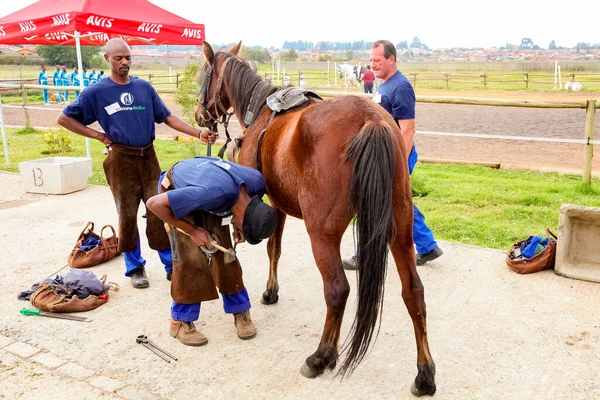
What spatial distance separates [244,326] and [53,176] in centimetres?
525

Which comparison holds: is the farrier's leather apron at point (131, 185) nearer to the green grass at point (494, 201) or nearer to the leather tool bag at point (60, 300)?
the leather tool bag at point (60, 300)

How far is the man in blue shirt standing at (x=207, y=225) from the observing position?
2973mm

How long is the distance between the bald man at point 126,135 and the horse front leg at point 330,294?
6.06 ft

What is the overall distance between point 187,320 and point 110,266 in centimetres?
187

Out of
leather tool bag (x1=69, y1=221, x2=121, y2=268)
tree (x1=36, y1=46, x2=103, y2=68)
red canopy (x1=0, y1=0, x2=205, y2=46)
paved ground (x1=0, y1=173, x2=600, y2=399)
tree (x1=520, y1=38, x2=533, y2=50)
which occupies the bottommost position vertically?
paved ground (x1=0, y1=173, x2=600, y2=399)

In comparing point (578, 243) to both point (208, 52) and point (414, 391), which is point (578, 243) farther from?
point (208, 52)

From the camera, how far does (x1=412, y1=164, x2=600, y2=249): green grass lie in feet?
18.9

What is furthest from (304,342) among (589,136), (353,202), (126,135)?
(589,136)

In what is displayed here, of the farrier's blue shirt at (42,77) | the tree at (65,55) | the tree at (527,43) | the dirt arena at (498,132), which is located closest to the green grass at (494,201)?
the dirt arena at (498,132)

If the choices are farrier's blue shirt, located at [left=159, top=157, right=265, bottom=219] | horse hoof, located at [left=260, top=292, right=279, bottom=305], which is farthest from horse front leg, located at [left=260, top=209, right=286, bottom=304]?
farrier's blue shirt, located at [left=159, top=157, right=265, bottom=219]

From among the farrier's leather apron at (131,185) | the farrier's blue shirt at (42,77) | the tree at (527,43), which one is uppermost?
the tree at (527,43)

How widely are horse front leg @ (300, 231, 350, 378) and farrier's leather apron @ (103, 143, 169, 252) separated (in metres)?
1.88

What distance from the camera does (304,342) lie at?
3.65 meters

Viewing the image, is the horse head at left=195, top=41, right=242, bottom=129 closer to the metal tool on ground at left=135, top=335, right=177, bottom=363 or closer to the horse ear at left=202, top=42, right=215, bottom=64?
the horse ear at left=202, top=42, right=215, bottom=64
